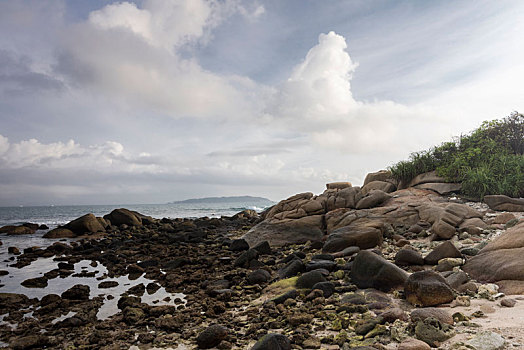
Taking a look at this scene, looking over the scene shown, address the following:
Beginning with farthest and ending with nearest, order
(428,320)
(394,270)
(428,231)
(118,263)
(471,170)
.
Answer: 1. (471,170)
2. (118,263)
3. (428,231)
4. (394,270)
5. (428,320)

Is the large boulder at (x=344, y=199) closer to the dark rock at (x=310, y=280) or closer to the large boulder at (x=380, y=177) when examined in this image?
the large boulder at (x=380, y=177)

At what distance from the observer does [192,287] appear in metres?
8.63

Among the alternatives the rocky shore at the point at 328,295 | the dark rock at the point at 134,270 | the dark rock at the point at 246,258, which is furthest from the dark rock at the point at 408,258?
the dark rock at the point at 134,270

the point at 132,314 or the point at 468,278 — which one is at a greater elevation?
the point at 468,278

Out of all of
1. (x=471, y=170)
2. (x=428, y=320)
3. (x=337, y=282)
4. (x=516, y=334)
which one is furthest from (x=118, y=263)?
(x=471, y=170)

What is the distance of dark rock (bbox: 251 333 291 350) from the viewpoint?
13.7 ft

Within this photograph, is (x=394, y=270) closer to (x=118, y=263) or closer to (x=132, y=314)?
(x=132, y=314)

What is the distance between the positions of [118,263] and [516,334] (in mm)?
13381

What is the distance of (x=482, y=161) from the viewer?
53.2 feet

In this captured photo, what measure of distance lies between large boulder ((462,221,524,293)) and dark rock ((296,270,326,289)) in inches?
123

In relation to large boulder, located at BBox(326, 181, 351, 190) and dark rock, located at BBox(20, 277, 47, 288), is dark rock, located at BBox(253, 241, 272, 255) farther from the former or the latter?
large boulder, located at BBox(326, 181, 351, 190)

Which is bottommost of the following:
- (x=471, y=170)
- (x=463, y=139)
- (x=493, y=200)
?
(x=493, y=200)

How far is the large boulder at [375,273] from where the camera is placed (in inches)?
241

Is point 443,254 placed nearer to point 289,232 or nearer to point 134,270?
point 289,232
